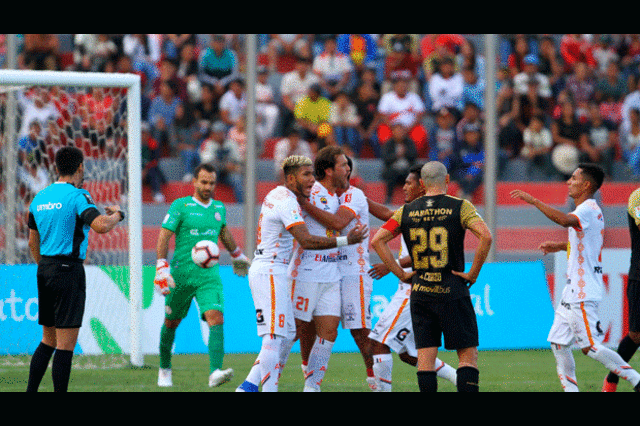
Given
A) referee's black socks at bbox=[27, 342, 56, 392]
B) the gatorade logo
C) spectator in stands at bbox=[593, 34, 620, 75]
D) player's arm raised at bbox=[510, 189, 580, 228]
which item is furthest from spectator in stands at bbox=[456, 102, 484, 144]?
referee's black socks at bbox=[27, 342, 56, 392]

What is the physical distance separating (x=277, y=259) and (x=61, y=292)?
70.4 inches

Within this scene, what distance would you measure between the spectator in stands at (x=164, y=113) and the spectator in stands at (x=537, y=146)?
648cm

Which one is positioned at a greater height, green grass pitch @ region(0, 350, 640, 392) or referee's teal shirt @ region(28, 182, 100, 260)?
referee's teal shirt @ region(28, 182, 100, 260)

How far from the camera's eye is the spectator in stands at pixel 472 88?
1655cm

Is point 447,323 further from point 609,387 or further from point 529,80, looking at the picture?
point 529,80

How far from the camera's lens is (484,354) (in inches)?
467

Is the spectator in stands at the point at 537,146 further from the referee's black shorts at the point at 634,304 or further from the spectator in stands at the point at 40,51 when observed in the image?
the spectator in stands at the point at 40,51

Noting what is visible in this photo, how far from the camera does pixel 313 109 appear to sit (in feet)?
52.5

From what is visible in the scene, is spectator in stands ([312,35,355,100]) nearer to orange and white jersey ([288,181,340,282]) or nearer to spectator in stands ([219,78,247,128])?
spectator in stands ([219,78,247,128])

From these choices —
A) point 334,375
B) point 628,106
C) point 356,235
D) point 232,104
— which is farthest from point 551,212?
point 628,106

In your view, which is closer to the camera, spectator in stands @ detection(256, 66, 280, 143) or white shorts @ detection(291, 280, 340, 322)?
white shorts @ detection(291, 280, 340, 322)

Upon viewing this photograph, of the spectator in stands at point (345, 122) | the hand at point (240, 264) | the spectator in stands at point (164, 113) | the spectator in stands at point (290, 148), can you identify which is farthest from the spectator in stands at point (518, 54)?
the hand at point (240, 264)

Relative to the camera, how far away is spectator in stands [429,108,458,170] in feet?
51.6

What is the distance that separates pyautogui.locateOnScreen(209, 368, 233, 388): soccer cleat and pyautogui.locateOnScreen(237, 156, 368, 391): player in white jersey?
1.14 metres
